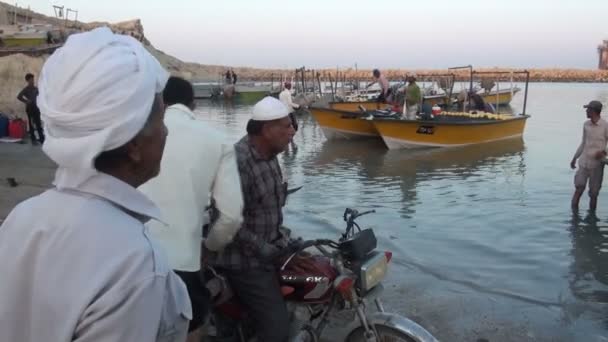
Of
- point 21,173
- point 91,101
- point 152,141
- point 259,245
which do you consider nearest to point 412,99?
point 21,173

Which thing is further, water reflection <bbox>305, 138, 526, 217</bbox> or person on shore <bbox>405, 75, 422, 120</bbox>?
person on shore <bbox>405, 75, 422, 120</bbox>

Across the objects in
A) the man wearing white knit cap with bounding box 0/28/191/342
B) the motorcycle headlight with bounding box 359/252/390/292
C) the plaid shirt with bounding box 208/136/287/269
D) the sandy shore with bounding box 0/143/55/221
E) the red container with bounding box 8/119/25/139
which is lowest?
the sandy shore with bounding box 0/143/55/221

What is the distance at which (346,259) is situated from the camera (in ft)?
11.5

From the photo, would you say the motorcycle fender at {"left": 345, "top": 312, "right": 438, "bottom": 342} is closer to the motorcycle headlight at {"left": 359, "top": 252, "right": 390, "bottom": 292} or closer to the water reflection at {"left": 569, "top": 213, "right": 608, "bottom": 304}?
the motorcycle headlight at {"left": 359, "top": 252, "right": 390, "bottom": 292}

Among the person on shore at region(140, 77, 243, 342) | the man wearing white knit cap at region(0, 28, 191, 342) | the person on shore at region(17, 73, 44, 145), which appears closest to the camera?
the man wearing white knit cap at region(0, 28, 191, 342)

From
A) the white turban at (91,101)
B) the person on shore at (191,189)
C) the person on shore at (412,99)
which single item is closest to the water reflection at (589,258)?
the person on shore at (191,189)

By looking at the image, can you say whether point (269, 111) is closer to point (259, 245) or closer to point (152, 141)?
point (259, 245)

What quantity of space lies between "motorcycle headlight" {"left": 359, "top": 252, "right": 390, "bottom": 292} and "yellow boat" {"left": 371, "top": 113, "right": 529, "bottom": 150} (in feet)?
53.0

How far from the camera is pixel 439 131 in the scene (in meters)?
19.3

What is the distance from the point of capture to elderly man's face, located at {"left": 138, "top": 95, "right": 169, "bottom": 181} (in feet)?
4.25

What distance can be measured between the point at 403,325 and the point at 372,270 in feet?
1.15

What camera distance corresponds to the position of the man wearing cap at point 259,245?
3.38 m

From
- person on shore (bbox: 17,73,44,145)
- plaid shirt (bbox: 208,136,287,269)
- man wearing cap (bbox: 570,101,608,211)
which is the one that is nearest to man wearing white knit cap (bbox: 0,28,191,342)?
plaid shirt (bbox: 208,136,287,269)

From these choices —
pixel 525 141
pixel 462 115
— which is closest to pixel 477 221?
pixel 462 115
